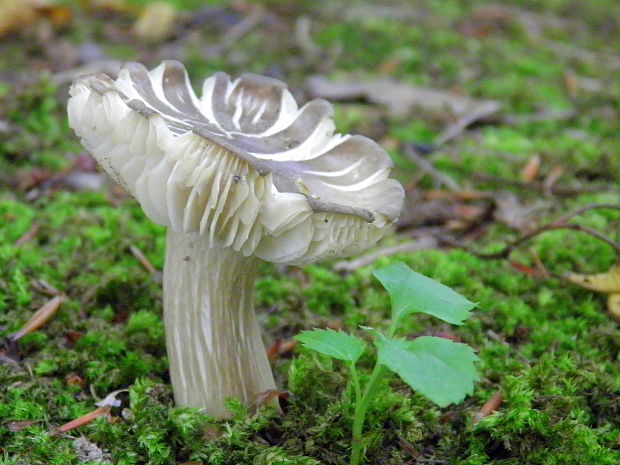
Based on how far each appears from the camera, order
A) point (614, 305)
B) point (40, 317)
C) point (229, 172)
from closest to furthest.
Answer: point (229, 172), point (40, 317), point (614, 305)

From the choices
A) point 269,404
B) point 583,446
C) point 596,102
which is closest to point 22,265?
point 269,404

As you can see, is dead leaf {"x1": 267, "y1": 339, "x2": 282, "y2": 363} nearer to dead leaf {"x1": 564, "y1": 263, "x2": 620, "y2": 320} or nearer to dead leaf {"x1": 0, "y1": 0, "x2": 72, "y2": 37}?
dead leaf {"x1": 564, "y1": 263, "x2": 620, "y2": 320}

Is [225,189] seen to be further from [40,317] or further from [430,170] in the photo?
[430,170]

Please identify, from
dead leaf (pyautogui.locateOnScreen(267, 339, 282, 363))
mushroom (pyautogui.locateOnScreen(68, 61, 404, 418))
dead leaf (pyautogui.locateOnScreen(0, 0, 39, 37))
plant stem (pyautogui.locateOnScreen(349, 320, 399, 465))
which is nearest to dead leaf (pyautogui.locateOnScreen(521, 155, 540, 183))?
mushroom (pyautogui.locateOnScreen(68, 61, 404, 418))

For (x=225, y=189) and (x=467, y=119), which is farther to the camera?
(x=467, y=119)

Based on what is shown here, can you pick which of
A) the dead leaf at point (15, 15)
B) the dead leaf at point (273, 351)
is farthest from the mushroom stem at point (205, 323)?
the dead leaf at point (15, 15)

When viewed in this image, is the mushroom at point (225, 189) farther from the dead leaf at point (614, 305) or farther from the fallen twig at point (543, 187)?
the fallen twig at point (543, 187)

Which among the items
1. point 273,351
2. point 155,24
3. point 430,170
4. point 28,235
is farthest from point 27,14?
point 273,351
